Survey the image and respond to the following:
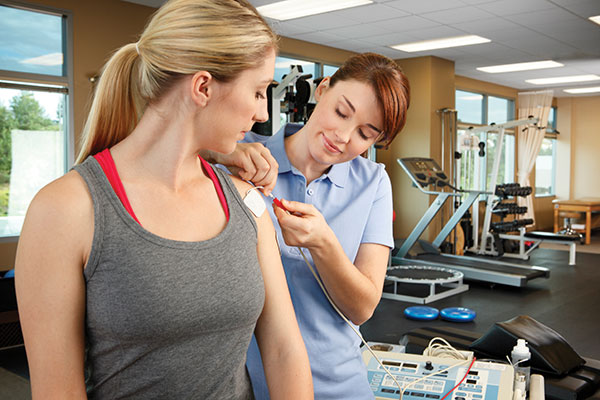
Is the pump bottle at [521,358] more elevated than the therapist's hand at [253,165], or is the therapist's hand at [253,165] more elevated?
the therapist's hand at [253,165]

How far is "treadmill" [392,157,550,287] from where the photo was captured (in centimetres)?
556

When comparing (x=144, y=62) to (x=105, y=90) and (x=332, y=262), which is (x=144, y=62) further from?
(x=332, y=262)

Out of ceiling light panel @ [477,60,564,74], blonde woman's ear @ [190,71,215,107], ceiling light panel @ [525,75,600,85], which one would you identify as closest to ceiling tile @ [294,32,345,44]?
ceiling light panel @ [477,60,564,74]

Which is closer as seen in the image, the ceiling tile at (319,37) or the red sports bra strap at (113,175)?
the red sports bra strap at (113,175)

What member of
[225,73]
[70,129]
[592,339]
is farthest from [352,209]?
[70,129]

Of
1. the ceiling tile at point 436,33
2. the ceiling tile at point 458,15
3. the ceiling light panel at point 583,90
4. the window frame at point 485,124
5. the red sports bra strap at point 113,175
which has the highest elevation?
the ceiling light panel at point 583,90

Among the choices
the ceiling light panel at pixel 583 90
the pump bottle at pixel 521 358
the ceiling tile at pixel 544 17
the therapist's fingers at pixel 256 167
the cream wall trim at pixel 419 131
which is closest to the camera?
the therapist's fingers at pixel 256 167

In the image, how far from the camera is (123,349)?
0.77m

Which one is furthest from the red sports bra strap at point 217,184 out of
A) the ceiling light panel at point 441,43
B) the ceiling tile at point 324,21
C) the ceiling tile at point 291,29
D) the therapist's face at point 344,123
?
the ceiling light panel at point 441,43

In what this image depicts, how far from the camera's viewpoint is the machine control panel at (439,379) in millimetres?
1353

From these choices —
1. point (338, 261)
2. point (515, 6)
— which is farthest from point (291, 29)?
point (338, 261)

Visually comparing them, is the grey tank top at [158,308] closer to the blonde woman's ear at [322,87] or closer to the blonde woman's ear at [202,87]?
the blonde woman's ear at [202,87]

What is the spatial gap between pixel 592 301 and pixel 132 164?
5411 mm

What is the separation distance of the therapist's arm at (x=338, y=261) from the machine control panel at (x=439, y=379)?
329 millimetres
